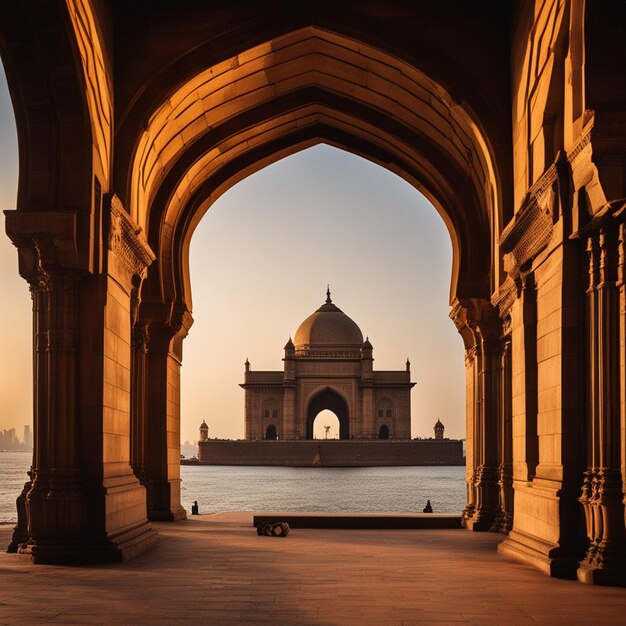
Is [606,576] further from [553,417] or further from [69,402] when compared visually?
[69,402]

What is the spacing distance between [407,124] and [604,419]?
9.74m

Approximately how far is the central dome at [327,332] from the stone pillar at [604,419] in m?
85.4

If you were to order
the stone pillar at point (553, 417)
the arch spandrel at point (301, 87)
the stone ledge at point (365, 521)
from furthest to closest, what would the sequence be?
the stone ledge at point (365, 521) < the arch spandrel at point (301, 87) < the stone pillar at point (553, 417)

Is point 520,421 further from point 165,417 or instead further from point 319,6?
point 165,417

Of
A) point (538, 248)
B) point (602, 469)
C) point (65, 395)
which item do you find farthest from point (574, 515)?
point (65, 395)

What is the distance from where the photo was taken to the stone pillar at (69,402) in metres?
13.3

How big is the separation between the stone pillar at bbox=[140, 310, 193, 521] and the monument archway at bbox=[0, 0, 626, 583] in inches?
46.2

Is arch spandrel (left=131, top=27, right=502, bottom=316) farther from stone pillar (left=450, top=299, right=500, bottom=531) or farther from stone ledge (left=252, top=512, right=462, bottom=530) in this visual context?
stone ledge (left=252, top=512, right=462, bottom=530)

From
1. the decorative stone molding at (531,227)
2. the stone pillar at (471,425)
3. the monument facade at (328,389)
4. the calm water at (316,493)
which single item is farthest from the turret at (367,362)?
the decorative stone molding at (531,227)

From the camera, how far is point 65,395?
44.8ft

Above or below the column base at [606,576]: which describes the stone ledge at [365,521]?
below

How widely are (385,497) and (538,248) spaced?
44726 mm

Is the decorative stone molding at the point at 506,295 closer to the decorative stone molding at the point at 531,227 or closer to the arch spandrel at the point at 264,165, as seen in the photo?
the decorative stone molding at the point at 531,227

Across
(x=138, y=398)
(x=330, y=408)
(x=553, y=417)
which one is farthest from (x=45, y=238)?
(x=330, y=408)
